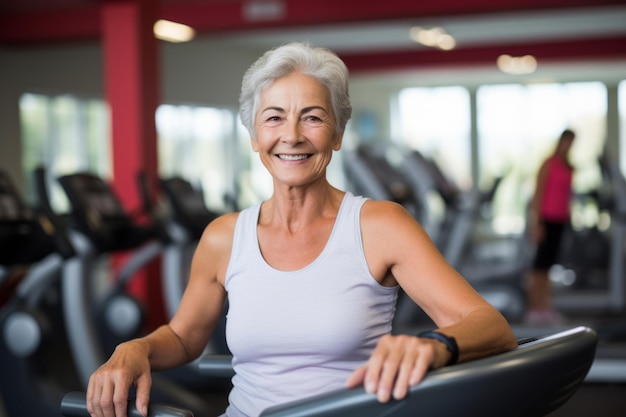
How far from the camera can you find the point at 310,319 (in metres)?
1.38

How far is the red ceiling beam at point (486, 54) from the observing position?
1175 centimetres

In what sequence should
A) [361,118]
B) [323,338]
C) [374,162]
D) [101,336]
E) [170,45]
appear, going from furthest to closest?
[361,118], [170,45], [374,162], [101,336], [323,338]

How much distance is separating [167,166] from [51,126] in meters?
1.95

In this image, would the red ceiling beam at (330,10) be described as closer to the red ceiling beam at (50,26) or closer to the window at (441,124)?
the red ceiling beam at (50,26)

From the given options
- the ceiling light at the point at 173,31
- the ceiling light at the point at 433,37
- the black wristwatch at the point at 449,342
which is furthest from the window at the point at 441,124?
the black wristwatch at the point at 449,342

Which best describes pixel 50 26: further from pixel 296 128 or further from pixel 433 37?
pixel 296 128

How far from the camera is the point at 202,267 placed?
157cm

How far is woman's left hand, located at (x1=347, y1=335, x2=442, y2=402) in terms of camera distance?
3.29 ft

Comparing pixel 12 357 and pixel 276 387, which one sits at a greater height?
pixel 276 387

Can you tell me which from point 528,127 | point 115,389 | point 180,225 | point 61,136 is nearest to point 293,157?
point 115,389

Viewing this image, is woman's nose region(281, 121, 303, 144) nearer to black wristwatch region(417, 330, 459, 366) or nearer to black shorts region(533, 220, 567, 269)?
black wristwatch region(417, 330, 459, 366)

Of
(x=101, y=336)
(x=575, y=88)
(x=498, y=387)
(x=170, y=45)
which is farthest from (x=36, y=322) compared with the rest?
(x=575, y=88)

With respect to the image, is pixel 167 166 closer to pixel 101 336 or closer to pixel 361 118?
pixel 361 118

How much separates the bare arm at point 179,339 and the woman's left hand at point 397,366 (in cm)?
47
